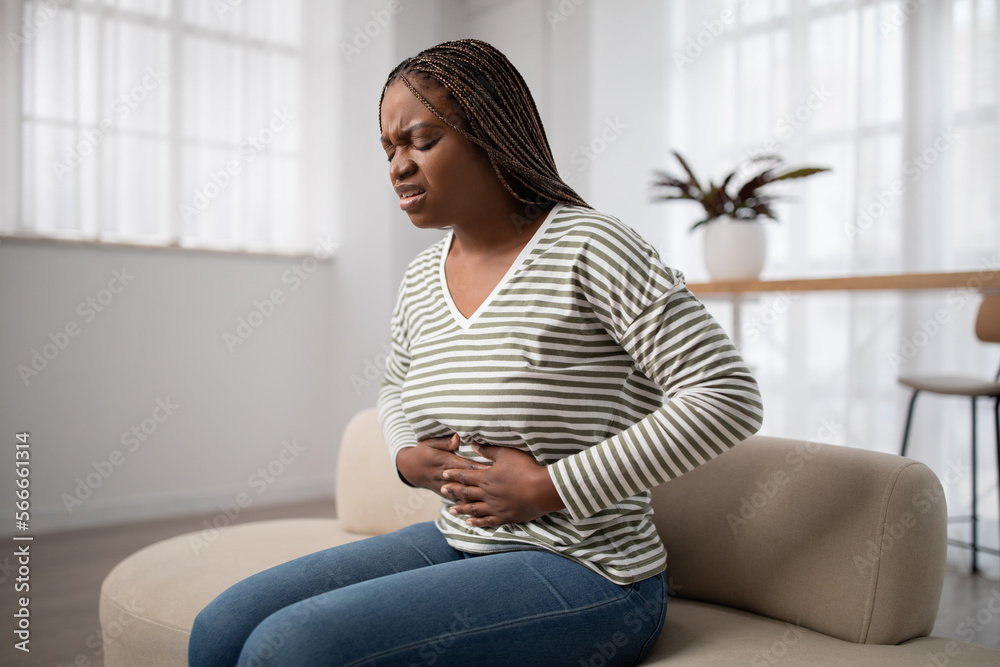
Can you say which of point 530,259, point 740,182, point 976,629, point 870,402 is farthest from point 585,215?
point 740,182

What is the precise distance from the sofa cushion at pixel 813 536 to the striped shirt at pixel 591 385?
0.22m

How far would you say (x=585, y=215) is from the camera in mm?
1049

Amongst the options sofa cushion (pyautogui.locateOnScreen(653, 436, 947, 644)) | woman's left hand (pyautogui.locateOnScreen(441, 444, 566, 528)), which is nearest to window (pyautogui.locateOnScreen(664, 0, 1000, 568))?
sofa cushion (pyautogui.locateOnScreen(653, 436, 947, 644))

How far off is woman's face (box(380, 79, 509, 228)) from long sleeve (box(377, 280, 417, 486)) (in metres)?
0.22

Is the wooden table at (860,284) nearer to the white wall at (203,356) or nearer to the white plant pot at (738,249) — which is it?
the white plant pot at (738,249)

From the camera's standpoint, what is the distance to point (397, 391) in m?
1.40

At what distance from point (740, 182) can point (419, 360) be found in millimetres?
2851

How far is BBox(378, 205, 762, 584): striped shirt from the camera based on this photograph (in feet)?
3.04

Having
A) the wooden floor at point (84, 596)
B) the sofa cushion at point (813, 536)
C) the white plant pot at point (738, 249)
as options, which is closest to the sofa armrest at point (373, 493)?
the sofa cushion at point (813, 536)

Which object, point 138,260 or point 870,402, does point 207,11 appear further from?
point 870,402

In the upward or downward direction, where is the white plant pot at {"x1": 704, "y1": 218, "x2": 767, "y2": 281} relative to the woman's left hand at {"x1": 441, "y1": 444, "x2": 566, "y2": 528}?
upward

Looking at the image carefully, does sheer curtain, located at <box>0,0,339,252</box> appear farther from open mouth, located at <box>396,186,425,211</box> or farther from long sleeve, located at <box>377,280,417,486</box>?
open mouth, located at <box>396,186,425,211</box>

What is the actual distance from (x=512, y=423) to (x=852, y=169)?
2.67 meters

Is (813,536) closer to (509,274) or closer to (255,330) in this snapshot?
(509,274)
